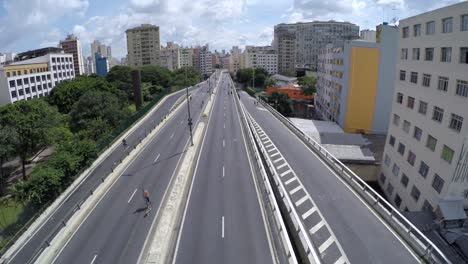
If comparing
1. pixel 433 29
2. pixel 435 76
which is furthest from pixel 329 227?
pixel 433 29

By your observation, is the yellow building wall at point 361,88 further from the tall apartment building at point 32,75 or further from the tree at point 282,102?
the tall apartment building at point 32,75

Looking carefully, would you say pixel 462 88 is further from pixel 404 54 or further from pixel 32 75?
pixel 32 75

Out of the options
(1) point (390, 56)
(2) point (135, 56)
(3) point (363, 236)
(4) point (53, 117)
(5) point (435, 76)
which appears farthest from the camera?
(2) point (135, 56)

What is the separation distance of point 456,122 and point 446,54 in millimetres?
6315

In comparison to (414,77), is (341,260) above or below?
below

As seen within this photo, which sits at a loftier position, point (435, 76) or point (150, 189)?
point (435, 76)

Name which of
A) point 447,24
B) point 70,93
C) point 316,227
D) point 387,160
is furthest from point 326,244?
point 70,93

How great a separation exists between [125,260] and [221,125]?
38046 millimetres

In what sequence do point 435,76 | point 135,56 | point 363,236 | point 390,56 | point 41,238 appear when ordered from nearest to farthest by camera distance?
point 363,236 < point 41,238 < point 435,76 < point 390,56 < point 135,56

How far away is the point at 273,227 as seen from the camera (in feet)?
63.8

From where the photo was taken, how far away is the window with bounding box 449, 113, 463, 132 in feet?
76.6

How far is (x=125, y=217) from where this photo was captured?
2273cm

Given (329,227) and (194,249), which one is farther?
(329,227)

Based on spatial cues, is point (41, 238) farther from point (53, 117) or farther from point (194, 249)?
point (53, 117)
